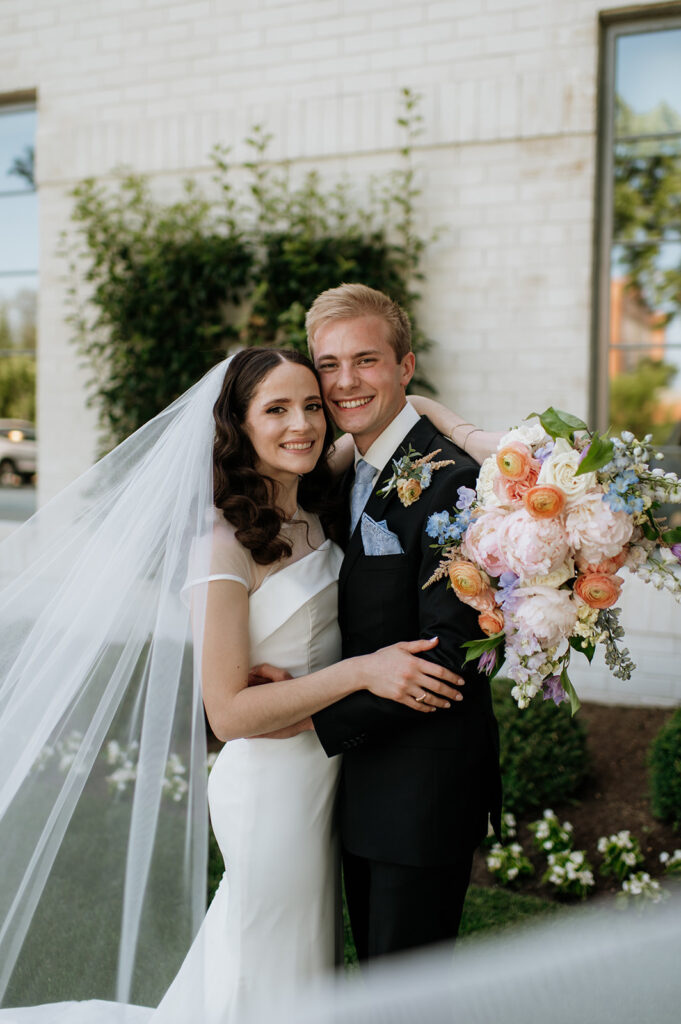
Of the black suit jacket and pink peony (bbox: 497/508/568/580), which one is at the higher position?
pink peony (bbox: 497/508/568/580)

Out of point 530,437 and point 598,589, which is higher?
point 530,437

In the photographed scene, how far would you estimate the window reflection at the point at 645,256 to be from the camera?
18.3 feet

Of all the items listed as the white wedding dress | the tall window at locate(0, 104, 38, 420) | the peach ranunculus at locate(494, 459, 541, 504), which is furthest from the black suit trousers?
the tall window at locate(0, 104, 38, 420)

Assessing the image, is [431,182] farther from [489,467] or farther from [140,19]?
[489,467]

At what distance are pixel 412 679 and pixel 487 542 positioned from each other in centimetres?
38

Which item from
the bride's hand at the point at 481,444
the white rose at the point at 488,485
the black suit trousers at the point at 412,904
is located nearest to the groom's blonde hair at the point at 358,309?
the bride's hand at the point at 481,444

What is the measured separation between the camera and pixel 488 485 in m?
2.02

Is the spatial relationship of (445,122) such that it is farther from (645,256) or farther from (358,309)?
(358,309)

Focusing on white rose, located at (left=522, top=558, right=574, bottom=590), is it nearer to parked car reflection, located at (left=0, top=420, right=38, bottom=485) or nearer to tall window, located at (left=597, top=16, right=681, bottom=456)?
tall window, located at (left=597, top=16, right=681, bottom=456)

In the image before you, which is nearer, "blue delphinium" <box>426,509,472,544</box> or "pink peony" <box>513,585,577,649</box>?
"pink peony" <box>513,585,577,649</box>

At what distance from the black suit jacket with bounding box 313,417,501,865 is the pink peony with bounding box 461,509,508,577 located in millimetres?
171

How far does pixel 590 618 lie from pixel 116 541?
120 centimetres

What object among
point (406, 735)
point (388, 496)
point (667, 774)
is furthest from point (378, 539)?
point (667, 774)

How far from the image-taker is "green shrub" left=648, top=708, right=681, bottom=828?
3826mm
